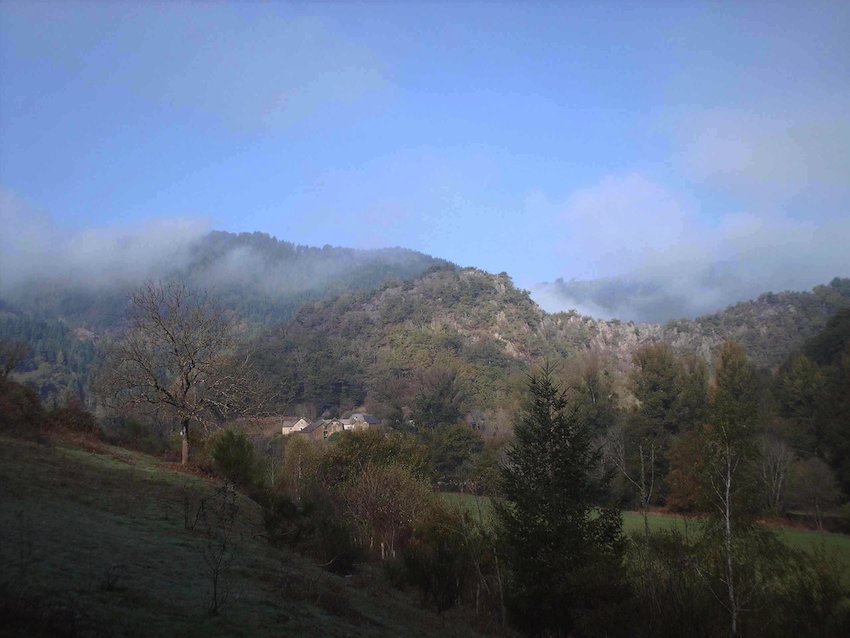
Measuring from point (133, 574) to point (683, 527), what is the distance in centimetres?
3596

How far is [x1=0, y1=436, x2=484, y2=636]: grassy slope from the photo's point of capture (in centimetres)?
696

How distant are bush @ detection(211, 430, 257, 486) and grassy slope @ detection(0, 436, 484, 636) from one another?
7615 mm

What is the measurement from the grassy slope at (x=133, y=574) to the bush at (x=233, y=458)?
7615 millimetres

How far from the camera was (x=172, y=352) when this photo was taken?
29.3 metres

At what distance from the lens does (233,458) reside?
27.6m

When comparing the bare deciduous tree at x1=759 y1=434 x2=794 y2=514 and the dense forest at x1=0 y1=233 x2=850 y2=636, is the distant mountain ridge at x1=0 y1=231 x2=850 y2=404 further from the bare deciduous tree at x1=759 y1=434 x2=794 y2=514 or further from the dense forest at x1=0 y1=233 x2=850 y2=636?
the bare deciduous tree at x1=759 y1=434 x2=794 y2=514

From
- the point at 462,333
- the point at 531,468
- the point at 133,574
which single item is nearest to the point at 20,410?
the point at 133,574

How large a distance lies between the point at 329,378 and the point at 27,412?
73.8m

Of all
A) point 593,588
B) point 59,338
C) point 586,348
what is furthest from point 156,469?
point 59,338

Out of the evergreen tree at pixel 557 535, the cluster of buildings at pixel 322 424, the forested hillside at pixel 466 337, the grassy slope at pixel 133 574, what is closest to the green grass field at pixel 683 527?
the evergreen tree at pixel 557 535

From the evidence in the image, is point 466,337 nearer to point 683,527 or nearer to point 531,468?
point 683,527

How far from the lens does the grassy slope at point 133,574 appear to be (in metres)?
6.96

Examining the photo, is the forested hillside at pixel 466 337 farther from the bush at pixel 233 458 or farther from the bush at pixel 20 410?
Result: the bush at pixel 20 410

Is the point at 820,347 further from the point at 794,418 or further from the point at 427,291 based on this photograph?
the point at 427,291
